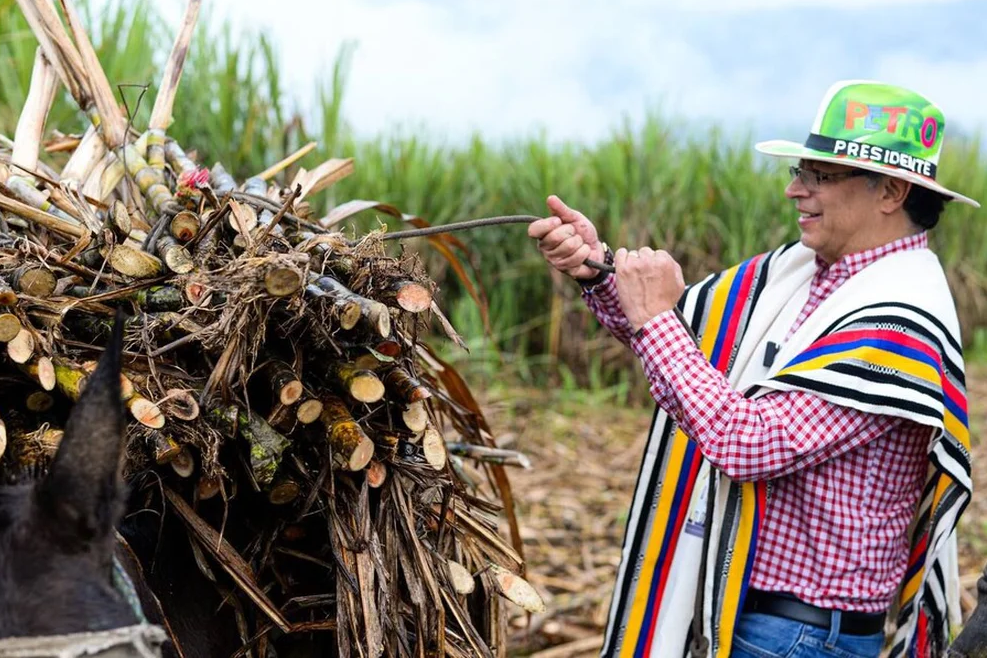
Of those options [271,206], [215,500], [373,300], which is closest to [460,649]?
[215,500]

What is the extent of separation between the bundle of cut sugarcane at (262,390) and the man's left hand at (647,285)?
68 centimetres

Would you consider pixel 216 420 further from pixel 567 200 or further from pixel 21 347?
pixel 567 200

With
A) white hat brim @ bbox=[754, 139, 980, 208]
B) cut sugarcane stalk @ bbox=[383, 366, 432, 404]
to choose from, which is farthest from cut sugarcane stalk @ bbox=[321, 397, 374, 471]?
white hat brim @ bbox=[754, 139, 980, 208]

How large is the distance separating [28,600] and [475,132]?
7.37m

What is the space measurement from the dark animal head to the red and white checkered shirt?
1468 mm

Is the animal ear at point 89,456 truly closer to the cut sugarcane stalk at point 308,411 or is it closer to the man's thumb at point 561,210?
the cut sugarcane stalk at point 308,411

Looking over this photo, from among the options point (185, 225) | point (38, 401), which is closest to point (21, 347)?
point (38, 401)

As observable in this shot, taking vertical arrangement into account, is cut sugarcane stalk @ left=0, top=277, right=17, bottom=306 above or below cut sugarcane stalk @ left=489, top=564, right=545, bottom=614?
above

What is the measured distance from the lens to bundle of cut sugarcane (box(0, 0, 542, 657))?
1801 mm

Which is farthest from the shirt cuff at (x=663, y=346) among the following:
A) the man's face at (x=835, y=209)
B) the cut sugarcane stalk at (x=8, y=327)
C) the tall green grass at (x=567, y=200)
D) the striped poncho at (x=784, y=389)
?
the tall green grass at (x=567, y=200)

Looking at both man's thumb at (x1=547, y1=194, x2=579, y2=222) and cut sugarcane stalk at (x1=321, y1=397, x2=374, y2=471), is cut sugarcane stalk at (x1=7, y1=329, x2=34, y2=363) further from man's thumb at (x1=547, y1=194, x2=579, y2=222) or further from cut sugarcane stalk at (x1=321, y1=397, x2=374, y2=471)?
man's thumb at (x1=547, y1=194, x2=579, y2=222)

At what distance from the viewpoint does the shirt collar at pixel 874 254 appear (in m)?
2.60

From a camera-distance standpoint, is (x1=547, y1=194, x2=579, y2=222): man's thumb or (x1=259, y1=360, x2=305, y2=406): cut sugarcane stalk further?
(x1=547, y1=194, x2=579, y2=222): man's thumb

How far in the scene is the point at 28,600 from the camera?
1.27 metres
